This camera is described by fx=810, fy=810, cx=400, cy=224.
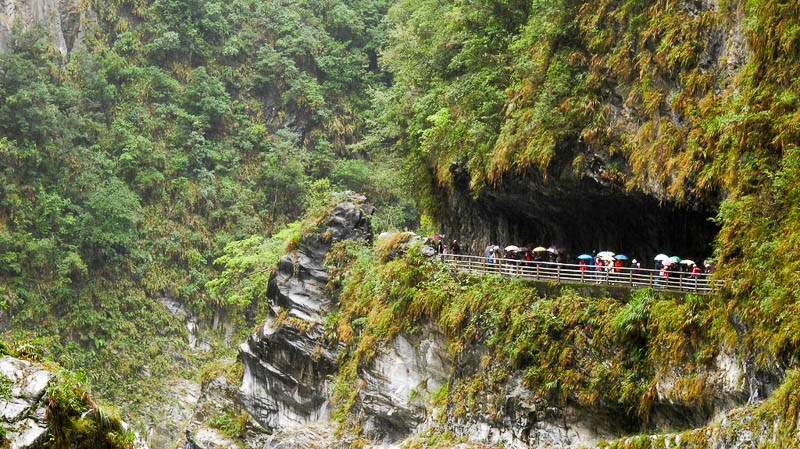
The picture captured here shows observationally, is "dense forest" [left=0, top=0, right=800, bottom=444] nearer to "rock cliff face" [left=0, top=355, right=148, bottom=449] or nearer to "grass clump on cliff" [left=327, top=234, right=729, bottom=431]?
"grass clump on cliff" [left=327, top=234, right=729, bottom=431]

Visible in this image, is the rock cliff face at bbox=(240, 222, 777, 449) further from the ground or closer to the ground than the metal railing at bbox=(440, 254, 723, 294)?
closer to the ground

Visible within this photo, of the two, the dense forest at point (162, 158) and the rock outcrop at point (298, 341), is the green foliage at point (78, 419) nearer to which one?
the rock outcrop at point (298, 341)

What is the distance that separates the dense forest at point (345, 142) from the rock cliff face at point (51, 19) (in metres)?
1.06

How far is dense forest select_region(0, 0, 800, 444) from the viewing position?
14789mm

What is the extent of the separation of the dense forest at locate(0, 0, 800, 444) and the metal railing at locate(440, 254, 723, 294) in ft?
2.77

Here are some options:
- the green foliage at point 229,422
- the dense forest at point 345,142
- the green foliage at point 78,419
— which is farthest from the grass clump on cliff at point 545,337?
the green foliage at point 78,419

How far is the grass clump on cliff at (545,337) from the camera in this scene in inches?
621

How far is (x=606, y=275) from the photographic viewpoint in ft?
61.8

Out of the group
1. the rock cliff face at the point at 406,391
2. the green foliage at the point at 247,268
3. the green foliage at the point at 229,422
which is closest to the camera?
the rock cliff face at the point at 406,391

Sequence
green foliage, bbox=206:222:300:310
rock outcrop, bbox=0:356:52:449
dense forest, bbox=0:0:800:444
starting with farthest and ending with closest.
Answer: green foliage, bbox=206:222:300:310 < dense forest, bbox=0:0:800:444 < rock outcrop, bbox=0:356:52:449

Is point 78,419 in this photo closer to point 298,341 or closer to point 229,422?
point 298,341

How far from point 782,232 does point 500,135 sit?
10434 mm

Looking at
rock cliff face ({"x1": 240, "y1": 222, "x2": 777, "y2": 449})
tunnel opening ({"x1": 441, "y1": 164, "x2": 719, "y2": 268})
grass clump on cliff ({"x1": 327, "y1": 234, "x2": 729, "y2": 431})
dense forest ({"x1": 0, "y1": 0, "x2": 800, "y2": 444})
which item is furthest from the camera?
tunnel opening ({"x1": 441, "y1": 164, "x2": 719, "y2": 268})

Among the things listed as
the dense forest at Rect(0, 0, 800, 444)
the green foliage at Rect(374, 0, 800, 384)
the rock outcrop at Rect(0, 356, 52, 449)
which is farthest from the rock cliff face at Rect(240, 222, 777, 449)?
the rock outcrop at Rect(0, 356, 52, 449)
